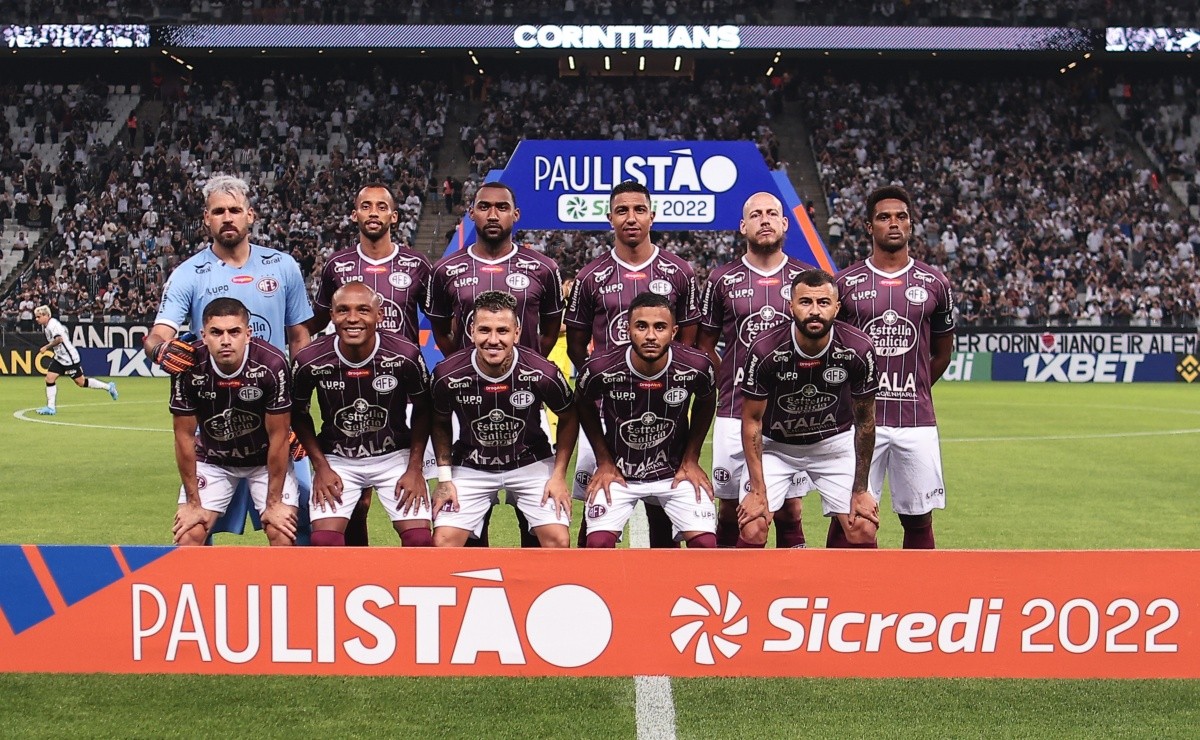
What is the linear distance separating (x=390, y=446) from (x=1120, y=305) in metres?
27.1

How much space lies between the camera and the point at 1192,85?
3753 centimetres

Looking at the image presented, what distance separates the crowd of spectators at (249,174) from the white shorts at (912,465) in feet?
78.5

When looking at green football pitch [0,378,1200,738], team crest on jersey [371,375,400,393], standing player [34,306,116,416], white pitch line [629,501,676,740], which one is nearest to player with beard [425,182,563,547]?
team crest on jersey [371,375,400,393]

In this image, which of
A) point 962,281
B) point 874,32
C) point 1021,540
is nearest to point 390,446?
point 1021,540

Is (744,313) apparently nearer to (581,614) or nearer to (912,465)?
(912,465)

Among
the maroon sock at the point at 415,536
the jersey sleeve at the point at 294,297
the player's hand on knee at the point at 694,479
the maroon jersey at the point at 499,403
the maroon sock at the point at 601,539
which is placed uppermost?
the jersey sleeve at the point at 294,297

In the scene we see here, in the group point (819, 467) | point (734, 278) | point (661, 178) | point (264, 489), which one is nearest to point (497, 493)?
point (264, 489)

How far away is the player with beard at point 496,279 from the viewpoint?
652cm

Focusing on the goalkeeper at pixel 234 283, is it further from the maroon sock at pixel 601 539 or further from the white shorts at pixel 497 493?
the maroon sock at pixel 601 539

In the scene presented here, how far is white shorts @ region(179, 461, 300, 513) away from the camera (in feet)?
19.5

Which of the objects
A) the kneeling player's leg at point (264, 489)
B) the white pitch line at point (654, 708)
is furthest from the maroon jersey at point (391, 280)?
the white pitch line at point (654, 708)

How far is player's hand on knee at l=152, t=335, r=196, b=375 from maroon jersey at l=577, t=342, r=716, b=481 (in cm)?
186

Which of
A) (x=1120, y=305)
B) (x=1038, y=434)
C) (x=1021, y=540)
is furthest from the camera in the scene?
(x=1120, y=305)

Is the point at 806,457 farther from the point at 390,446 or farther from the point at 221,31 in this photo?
the point at 221,31
